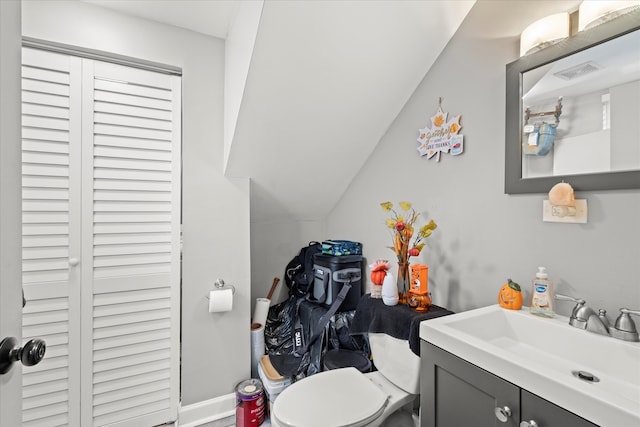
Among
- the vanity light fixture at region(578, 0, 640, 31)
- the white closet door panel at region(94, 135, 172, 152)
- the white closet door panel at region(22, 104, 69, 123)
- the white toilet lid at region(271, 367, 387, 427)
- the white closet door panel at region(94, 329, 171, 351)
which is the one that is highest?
the vanity light fixture at region(578, 0, 640, 31)

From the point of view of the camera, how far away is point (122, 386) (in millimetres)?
1745

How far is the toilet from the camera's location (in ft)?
3.97

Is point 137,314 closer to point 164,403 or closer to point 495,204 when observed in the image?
point 164,403

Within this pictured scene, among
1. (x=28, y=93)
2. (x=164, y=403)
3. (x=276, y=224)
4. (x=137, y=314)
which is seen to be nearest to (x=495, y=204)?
(x=276, y=224)

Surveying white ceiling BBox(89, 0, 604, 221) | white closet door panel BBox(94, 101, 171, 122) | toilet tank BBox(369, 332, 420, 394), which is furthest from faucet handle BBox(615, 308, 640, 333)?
white closet door panel BBox(94, 101, 171, 122)

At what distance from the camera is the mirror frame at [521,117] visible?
96 cm

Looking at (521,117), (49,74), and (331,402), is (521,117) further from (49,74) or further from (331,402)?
(49,74)

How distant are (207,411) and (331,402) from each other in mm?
1073

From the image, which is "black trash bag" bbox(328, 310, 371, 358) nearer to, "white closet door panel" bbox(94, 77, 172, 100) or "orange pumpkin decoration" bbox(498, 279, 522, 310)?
"orange pumpkin decoration" bbox(498, 279, 522, 310)

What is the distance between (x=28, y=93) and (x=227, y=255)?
1.30 m

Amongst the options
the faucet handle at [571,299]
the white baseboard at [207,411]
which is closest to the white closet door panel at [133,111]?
the white baseboard at [207,411]

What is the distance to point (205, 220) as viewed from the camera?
1924mm

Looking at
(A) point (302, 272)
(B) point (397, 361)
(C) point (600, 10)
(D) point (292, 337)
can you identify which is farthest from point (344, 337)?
(C) point (600, 10)

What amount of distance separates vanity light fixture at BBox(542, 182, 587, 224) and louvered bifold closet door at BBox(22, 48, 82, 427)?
86.3 inches
